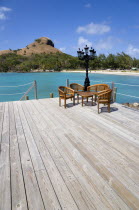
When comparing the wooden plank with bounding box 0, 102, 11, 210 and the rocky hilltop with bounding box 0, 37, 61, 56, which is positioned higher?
the rocky hilltop with bounding box 0, 37, 61, 56

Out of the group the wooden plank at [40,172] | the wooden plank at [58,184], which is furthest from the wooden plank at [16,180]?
the wooden plank at [58,184]

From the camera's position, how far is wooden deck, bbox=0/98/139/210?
1334mm

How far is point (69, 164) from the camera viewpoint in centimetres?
184

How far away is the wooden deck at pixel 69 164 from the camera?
4.38 ft

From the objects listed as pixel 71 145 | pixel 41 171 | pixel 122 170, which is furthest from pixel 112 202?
pixel 71 145

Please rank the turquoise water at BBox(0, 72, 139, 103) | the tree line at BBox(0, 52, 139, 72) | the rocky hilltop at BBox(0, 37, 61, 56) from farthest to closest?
the rocky hilltop at BBox(0, 37, 61, 56), the tree line at BBox(0, 52, 139, 72), the turquoise water at BBox(0, 72, 139, 103)

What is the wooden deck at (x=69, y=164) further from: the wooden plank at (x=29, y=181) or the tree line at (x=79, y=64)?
the tree line at (x=79, y=64)

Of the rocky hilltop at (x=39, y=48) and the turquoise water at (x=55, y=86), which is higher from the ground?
the rocky hilltop at (x=39, y=48)

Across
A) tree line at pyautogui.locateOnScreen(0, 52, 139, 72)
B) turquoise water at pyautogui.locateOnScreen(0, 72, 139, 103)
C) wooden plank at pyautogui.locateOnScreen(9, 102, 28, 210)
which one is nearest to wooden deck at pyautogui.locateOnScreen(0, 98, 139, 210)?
wooden plank at pyautogui.locateOnScreen(9, 102, 28, 210)

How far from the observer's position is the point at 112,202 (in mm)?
1304

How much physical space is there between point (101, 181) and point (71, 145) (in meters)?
0.85

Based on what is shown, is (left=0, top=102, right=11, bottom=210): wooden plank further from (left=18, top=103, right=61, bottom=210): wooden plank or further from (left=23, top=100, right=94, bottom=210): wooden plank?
(left=23, top=100, right=94, bottom=210): wooden plank

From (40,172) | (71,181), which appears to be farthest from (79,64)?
(71,181)

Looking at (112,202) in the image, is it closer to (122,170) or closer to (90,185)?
(90,185)
